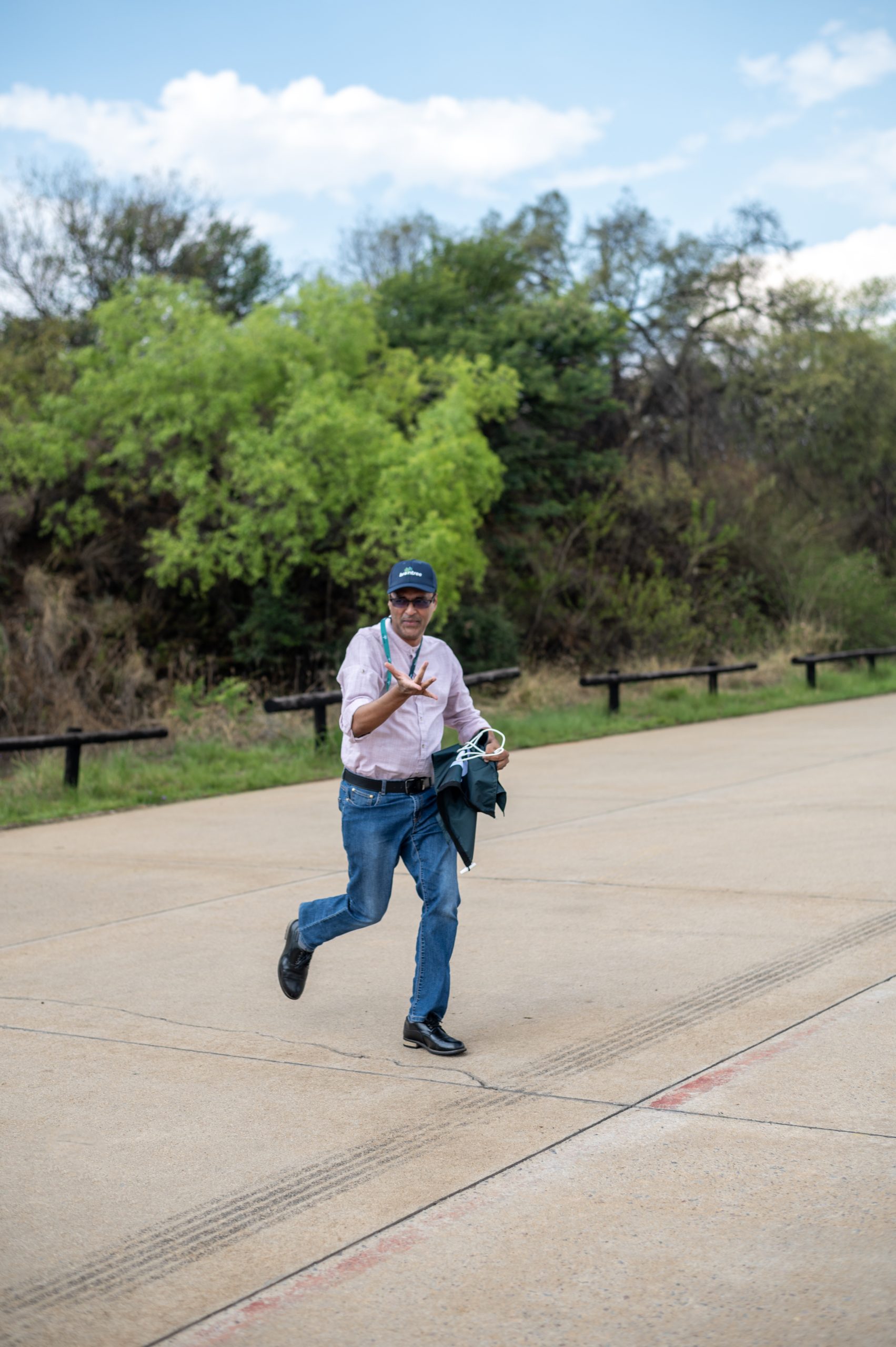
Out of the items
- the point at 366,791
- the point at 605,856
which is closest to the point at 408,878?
the point at 605,856

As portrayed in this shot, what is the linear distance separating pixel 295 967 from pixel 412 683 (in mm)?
1417

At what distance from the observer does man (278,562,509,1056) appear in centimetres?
543

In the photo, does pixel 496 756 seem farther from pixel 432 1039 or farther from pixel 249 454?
pixel 249 454

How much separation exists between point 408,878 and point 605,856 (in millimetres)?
1297

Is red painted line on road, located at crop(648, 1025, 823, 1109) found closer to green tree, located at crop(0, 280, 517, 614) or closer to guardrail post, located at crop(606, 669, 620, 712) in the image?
guardrail post, located at crop(606, 669, 620, 712)

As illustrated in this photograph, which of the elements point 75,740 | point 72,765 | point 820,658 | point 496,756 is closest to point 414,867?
point 496,756

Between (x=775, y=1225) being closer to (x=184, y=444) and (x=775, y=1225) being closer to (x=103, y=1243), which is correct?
(x=103, y=1243)

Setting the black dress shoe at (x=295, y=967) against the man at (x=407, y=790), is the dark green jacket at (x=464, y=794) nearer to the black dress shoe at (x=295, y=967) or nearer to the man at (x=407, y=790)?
the man at (x=407, y=790)

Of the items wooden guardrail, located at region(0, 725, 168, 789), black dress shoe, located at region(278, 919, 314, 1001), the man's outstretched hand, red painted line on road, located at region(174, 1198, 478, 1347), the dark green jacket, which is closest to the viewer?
red painted line on road, located at region(174, 1198, 478, 1347)

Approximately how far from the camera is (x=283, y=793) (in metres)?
12.9

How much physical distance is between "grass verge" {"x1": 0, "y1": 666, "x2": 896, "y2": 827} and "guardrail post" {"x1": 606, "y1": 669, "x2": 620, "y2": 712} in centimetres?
13

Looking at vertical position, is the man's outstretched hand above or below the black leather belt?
above

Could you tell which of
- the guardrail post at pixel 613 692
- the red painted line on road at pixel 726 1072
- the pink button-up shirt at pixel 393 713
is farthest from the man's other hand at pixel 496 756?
the guardrail post at pixel 613 692

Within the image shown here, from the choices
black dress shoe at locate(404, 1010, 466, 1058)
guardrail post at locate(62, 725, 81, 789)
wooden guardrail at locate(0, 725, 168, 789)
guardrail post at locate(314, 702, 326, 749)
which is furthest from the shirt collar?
guardrail post at locate(314, 702, 326, 749)
